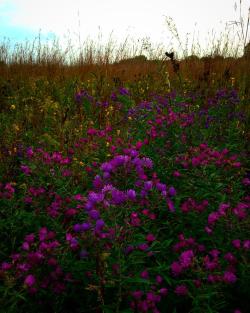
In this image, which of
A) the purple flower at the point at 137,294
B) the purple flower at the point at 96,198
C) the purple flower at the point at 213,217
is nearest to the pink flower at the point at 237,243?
the purple flower at the point at 213,217

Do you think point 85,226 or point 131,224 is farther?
point 131,224

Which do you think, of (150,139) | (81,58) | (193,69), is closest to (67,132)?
(150,139)

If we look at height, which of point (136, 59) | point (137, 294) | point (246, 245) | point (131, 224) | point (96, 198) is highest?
point (136, 59)

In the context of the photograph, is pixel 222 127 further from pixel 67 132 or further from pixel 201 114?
pixel 67 132

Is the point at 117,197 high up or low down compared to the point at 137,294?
up

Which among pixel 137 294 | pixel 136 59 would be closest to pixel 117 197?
pixel 137 294

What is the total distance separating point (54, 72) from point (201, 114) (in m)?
5.31

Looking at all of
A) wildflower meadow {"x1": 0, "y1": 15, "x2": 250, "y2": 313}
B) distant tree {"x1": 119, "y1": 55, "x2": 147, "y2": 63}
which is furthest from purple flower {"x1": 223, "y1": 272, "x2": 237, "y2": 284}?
distant tree {"x1": 119, "y1": 55, "x2": 147, "y2": 63}

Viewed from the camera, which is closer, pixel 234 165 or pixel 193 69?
pixel 234 165

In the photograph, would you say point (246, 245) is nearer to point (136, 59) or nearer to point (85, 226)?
point (85, 226)

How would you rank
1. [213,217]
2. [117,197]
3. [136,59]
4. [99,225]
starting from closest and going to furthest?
[99,225] < [117,197] < [213,217] < [136,59]

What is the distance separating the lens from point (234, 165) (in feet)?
9.14

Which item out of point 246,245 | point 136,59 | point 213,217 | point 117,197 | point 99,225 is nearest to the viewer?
point 99,225

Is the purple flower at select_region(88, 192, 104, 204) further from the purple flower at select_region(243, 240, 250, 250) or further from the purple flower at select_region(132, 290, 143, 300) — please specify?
the purple flower at select_region(243, 240, 250, 250)
